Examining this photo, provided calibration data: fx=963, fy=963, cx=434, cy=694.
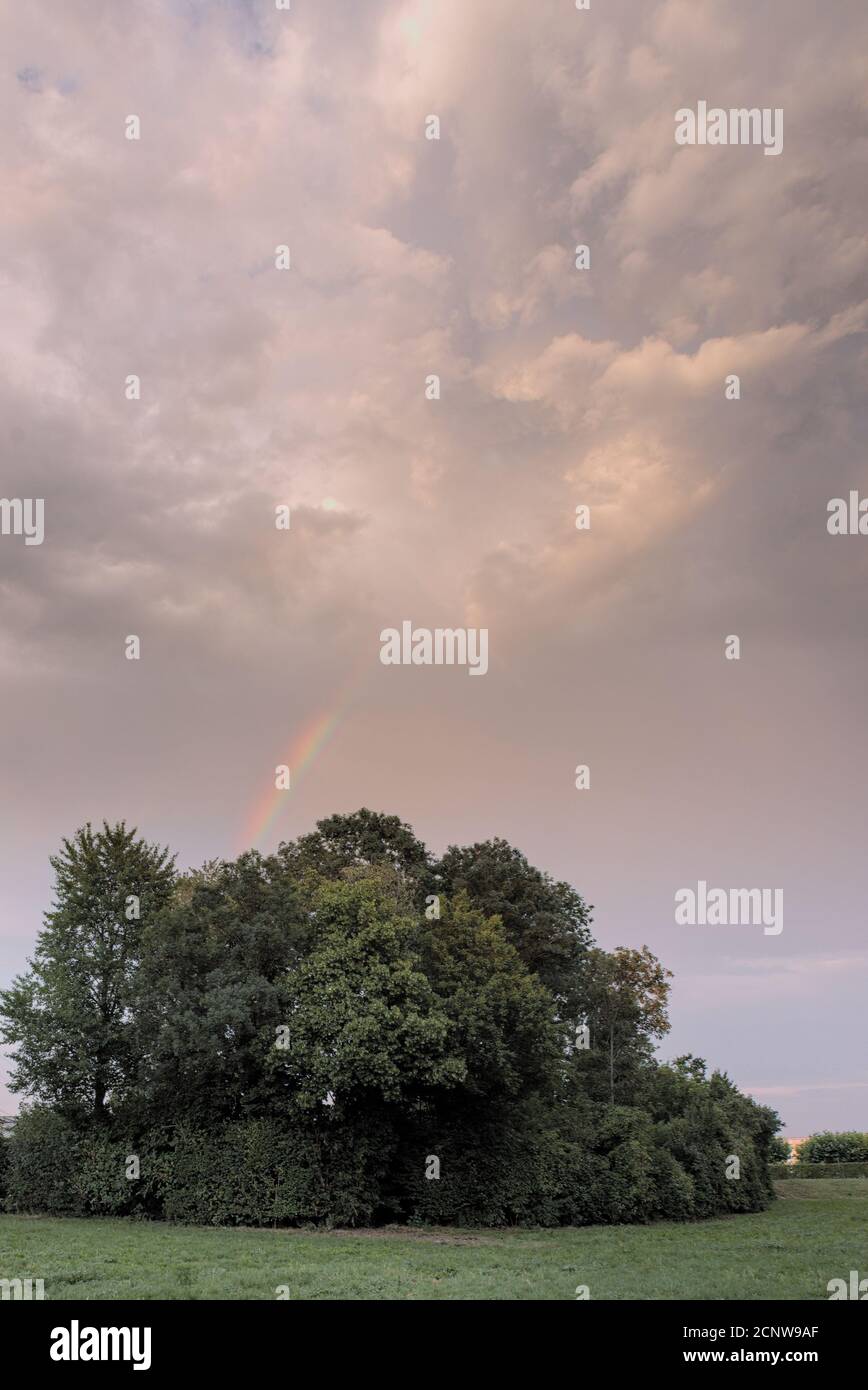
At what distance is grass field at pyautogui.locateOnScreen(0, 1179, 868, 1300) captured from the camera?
14.7 metres

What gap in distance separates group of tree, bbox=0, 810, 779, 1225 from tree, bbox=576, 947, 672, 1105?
11.3m

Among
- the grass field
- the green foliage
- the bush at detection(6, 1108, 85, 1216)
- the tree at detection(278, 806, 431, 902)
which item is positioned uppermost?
the tree at detection(278, 806, 431, 902)

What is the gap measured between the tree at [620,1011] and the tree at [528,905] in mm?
1888

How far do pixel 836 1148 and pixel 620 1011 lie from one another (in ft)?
79.2

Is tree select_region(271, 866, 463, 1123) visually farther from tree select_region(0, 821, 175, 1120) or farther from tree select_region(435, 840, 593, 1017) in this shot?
tree select_region(435, 840, 593, 1017)

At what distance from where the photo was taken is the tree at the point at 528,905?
4400 centimetres

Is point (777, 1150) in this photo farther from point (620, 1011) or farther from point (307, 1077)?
point (307, 1077)

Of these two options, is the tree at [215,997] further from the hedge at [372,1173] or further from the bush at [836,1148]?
the bush at [836,1148]

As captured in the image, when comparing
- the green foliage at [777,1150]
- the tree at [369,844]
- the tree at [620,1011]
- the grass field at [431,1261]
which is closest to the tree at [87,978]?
the grass field at [431,1261]

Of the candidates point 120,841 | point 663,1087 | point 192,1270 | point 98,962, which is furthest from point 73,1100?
point 663,1087

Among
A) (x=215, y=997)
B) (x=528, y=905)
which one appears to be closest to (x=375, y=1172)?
(x=215, y=997)

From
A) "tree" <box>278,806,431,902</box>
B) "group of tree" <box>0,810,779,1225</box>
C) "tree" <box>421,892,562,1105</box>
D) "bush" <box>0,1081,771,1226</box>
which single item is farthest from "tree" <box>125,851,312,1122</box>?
"tree" <box>278,806,431,902</box>
